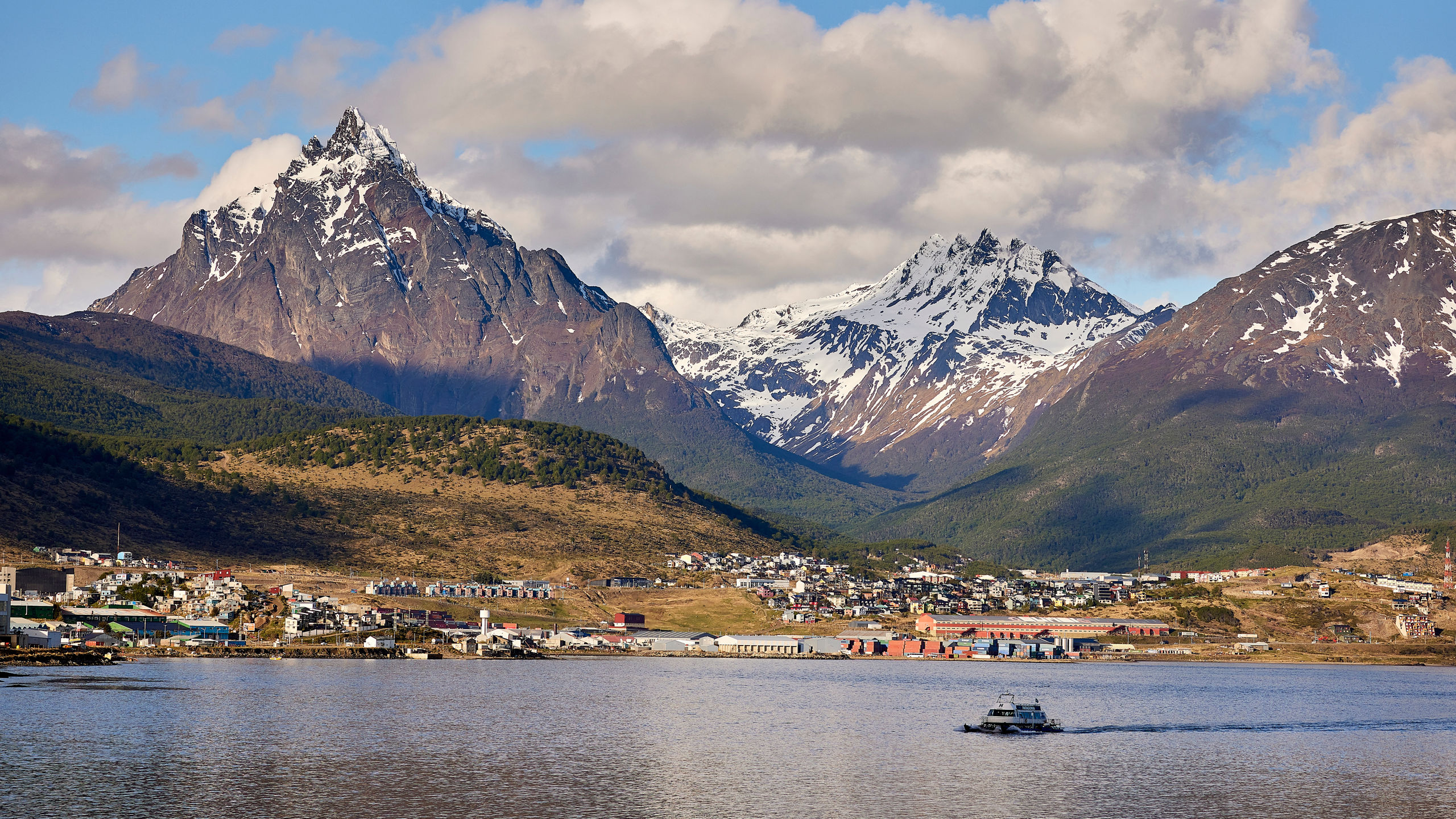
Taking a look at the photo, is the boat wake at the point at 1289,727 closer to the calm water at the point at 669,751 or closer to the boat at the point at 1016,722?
the calm water at the point at 669,751

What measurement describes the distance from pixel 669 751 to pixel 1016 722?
33.1 meters

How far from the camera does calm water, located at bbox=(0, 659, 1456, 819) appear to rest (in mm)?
77250

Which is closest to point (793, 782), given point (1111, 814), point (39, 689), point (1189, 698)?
point (1111, 814)

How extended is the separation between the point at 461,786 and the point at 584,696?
6222 cm

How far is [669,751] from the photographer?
3885 inches

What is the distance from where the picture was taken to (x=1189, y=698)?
156 m

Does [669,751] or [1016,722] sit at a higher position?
[1016,722]

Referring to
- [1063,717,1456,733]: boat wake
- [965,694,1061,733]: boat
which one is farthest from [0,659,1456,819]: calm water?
[965,694,1061,733]: boat

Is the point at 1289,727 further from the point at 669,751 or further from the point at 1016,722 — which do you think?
the point at 669,751

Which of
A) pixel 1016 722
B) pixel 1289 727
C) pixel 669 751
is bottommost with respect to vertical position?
pixel 669 751

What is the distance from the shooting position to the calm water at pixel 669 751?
7725cm

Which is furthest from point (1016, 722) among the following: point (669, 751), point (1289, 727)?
point (669, 751)

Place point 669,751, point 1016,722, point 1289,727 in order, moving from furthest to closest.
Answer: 1. point 1289,727
2. point 1016,722
3. point 669,751

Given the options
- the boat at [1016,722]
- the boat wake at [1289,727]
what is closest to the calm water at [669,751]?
the boat wake at [1289,727]
